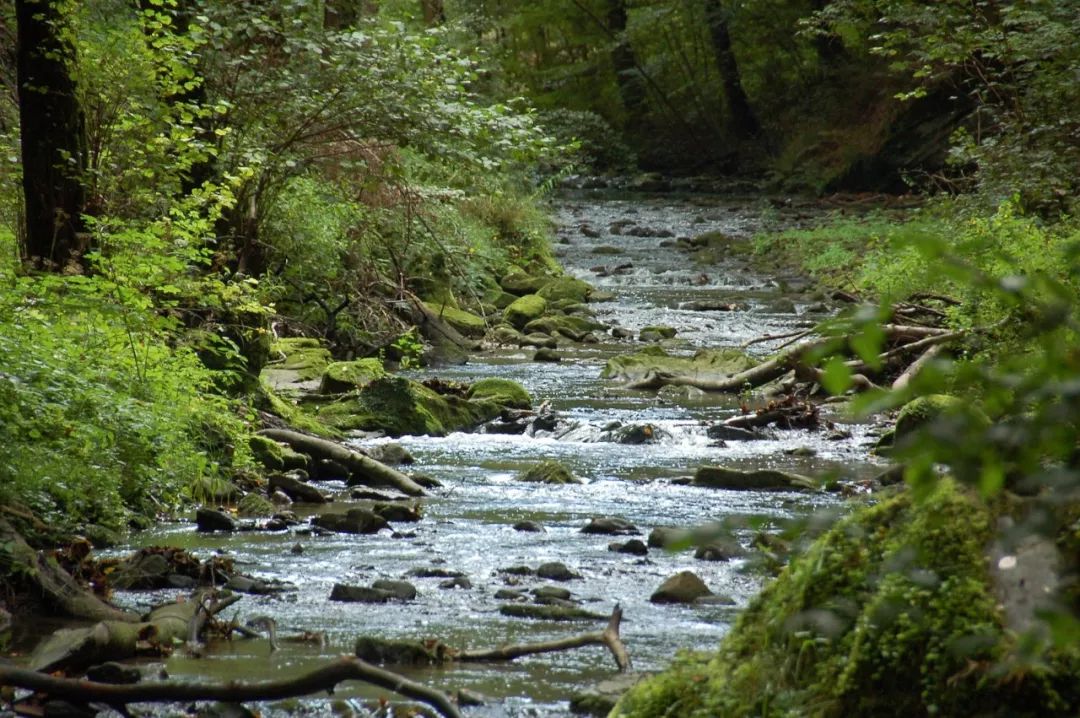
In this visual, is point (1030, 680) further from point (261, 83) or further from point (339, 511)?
point (261, 83)

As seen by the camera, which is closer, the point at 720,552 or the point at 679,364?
the point at 720,552

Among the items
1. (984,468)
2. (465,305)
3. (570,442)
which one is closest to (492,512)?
(570,442)

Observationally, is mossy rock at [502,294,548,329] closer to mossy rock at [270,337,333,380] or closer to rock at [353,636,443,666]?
mossy rock at [270,337,333,380]

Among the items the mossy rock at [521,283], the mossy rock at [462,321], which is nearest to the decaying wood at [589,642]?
the mossy rock at [462,321]

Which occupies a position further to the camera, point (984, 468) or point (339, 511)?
point (339, 511)

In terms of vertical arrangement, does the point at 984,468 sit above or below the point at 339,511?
above

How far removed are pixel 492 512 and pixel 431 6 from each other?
22.7 metres

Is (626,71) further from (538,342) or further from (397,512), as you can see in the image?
(397,512)

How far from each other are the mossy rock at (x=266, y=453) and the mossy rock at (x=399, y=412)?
72.0 inches

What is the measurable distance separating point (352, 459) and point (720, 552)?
340 cm

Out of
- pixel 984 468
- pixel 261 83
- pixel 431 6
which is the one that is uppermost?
pixel 431 6

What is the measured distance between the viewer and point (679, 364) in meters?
14.3

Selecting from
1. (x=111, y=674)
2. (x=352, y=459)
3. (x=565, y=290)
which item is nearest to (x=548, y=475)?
(x=352, y=459)

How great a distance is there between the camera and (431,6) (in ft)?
93.9
